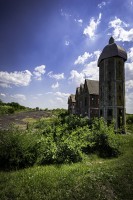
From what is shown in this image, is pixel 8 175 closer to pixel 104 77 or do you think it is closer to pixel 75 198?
pixel 75 198

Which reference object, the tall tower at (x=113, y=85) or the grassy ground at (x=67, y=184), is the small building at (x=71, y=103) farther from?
the grassy ground at (x=67, y=184)

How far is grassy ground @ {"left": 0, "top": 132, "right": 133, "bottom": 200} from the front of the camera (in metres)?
6.32

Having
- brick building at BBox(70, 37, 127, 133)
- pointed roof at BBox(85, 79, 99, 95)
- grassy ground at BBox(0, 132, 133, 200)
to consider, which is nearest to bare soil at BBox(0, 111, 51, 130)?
grassy ground at BBox(0, 132, 133, 200)

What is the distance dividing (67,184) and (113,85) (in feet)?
81.6

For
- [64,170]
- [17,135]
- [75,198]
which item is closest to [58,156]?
[64,170]

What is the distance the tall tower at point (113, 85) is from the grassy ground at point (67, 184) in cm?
2152

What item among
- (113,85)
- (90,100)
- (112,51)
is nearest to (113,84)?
(113,85)

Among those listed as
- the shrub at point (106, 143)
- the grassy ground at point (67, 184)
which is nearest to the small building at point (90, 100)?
Result: the shrub at point (106, 143)

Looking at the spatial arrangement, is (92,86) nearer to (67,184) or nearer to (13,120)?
(13,120)

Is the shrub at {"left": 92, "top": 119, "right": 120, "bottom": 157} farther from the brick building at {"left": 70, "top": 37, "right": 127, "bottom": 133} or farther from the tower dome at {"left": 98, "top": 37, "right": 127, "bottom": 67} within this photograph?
the tower dome at {"left": 98, "top": 37, "right": 127, "bottom": 67}

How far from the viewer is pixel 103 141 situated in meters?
13.3

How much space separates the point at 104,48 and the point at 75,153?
2590cm

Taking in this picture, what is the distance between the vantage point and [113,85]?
97.5 feet

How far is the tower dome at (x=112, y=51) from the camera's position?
2979 centimetres
